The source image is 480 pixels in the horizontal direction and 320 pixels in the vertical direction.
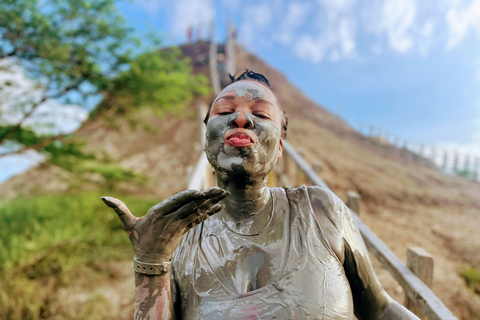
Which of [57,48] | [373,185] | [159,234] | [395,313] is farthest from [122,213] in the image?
[373,185]

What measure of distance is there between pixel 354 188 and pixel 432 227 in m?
2.40

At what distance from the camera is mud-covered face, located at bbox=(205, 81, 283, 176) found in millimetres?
1075

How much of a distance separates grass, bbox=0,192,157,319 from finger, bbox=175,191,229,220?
5.25 m

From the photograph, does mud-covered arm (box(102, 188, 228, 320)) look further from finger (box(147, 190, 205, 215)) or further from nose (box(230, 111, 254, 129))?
nose (box(230, 111, 254, 129))

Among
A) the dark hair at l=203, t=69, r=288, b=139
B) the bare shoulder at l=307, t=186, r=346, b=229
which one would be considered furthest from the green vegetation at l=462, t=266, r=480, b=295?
the dark hair at l=203, t=69, r=288, b=139

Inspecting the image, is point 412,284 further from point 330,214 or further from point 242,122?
point 242,122

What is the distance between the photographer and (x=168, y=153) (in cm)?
1420

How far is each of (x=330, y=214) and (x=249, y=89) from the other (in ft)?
1.95

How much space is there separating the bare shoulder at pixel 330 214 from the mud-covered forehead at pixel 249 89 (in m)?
0.45

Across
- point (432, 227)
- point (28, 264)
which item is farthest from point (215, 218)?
point (432, 227)

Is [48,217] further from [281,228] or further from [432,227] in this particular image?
[432,227]

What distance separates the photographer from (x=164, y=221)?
3.04 ft

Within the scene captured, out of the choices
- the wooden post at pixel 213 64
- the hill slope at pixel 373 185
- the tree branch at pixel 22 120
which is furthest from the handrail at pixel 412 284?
the wooden post at pixel 213 64

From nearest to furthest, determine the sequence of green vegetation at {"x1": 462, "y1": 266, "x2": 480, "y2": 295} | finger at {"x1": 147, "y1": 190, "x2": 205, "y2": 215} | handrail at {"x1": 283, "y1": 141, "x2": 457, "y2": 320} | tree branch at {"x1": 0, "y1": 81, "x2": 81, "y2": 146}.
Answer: finger at {"x1": 147, "y1": 190, "x2": 205, "y2": 215} → handrail at {"x1": 283, "y1": 141, "x2": 457, "y2": 320} → green vegetation at {"x1": 462, "y1": 266, "x2": 480, "y2": 295} → tree branch at {"x1": 0, "y1": 81, "x2": 81, "y2": 146}
